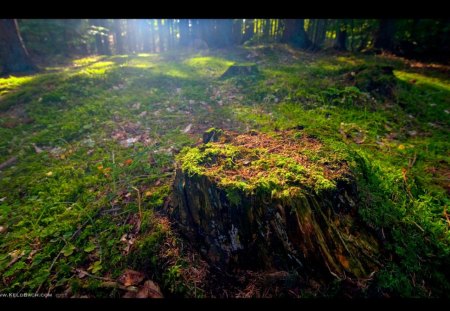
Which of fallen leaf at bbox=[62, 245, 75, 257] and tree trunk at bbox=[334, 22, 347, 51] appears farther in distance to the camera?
tree trunk at bbox=[334, 22, 347, 51]

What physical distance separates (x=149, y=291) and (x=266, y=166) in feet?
5.96

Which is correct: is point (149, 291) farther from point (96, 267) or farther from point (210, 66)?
point (210, 66)

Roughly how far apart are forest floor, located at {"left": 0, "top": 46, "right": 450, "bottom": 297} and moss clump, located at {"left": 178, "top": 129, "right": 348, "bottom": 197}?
558 millimetres

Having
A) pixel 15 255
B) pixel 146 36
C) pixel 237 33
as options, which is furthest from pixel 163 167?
pixel 146 36

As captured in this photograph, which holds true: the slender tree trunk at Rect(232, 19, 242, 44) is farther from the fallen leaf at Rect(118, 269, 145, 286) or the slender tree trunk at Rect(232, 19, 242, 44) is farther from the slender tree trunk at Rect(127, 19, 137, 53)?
the fallen leaf at Rect(118, 269, 145, 286)

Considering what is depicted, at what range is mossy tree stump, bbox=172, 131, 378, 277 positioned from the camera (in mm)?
2525

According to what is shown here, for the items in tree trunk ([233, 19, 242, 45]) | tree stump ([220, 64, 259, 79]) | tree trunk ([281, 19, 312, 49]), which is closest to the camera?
tree stump ([220, 64, 259, 79])

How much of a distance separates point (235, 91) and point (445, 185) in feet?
18.3

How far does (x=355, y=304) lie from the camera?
235 cm

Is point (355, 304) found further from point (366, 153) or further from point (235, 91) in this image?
point (235, 91)

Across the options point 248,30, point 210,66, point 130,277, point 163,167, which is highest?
point 248,30

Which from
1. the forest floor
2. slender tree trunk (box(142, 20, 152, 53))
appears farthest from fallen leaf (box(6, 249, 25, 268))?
slender tree trunk (box(142, 20, 152, 53))

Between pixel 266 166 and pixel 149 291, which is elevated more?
pixel 266 166

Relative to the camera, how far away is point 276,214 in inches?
100
